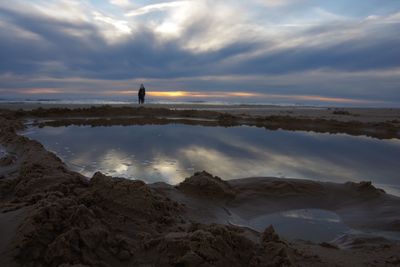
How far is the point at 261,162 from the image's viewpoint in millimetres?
6992

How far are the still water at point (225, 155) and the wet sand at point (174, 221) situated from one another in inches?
35.4

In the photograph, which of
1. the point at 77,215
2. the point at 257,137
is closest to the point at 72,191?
the point at 77,215

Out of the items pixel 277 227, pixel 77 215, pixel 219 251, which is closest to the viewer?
pixel 219 251

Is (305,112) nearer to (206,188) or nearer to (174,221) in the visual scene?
(206,188)

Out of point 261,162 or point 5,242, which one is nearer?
point 5,242

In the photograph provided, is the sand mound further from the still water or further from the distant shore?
the distant shore

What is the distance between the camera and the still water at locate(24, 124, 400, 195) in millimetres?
6000

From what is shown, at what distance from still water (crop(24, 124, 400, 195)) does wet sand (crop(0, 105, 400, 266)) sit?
0.90m

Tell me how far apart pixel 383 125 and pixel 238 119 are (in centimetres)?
647

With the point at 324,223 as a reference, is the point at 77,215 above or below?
above

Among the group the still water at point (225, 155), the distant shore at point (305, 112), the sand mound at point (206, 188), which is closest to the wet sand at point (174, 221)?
the sand mound at point (206, 188)

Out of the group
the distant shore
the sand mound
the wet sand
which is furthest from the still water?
the distant shore

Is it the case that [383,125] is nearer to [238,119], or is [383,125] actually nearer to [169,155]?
[238,119]

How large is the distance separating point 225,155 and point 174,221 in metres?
4.34
